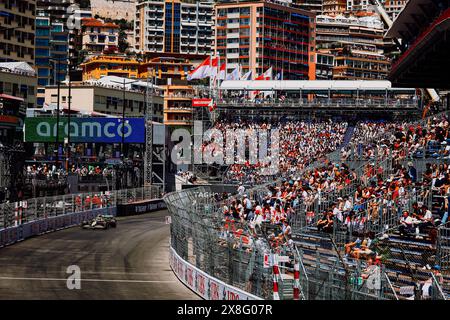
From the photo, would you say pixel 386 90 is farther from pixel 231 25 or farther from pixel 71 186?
pixel 231 25

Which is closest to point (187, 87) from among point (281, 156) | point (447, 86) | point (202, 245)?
point (281, 156)

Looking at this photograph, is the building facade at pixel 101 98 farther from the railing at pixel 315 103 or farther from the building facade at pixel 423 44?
the building facade at pixel 423 44

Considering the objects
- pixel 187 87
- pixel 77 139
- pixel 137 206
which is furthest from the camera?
pixel 187 87

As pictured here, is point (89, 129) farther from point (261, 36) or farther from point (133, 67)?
point (133, 67)

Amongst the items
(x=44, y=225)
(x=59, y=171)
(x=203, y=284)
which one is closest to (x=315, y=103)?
(x=59, y=171)

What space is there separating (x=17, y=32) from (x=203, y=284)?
335 ft

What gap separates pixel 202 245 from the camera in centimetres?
2856

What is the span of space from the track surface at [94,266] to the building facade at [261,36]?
122 m

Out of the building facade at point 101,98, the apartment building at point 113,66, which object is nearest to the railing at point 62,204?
the building facade at point 101,98

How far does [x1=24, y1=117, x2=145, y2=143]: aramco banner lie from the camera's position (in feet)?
281

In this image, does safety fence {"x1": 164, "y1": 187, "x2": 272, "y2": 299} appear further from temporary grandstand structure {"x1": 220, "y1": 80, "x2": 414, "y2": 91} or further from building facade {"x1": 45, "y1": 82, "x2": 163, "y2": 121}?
building facade {"x1": 45, "y1": 82, "x2": 163, "y2": 121}

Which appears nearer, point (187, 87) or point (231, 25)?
point (187, 87)

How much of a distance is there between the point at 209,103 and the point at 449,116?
171 ft

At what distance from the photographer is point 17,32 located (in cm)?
12531
